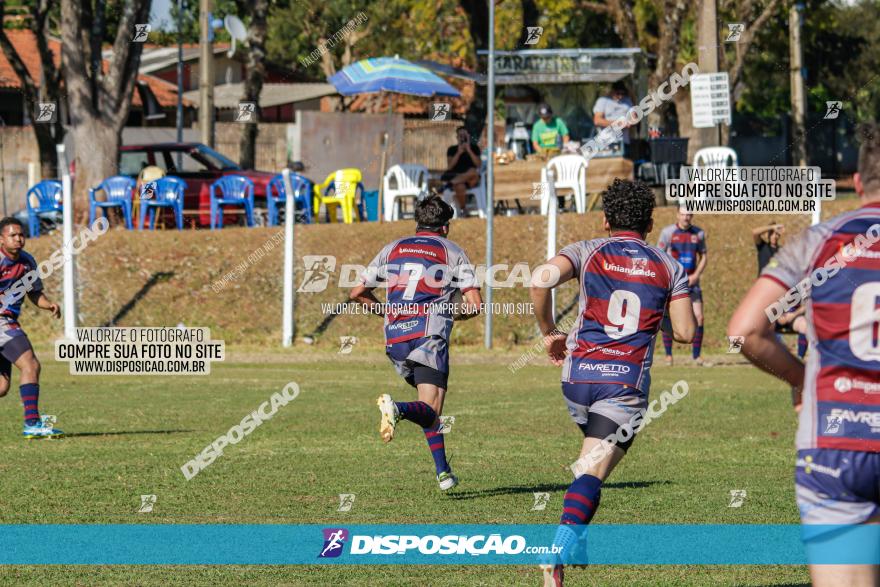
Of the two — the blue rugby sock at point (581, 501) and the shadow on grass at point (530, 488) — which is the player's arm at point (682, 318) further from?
the shadow on grass at point (530, 488)

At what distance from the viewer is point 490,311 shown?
2139cm

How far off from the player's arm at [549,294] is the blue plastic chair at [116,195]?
62.2 ft

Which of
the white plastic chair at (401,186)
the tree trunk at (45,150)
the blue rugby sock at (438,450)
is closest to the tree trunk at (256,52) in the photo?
the white plastic chair at (401,186)

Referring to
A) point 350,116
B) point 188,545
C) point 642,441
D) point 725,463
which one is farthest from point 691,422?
point 350,116

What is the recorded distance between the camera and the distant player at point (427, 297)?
963 cm

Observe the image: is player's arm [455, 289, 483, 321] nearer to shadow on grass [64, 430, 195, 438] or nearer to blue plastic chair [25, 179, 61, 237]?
shadow on grass [64, 430, 195, 438]

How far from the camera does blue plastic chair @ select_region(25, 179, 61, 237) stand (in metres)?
25.7


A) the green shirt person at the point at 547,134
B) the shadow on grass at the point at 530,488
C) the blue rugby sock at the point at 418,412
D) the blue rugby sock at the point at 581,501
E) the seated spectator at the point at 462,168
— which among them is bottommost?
the shadow on grass at the point at 530,488

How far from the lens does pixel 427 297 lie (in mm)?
9719

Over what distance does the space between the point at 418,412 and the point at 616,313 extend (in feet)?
8.30

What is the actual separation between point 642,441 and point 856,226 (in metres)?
8.33

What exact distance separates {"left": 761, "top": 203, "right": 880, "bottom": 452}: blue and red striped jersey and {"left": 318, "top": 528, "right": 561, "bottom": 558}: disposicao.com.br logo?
308 centimetres

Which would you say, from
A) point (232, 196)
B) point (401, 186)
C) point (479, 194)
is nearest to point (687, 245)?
point (479, 194)

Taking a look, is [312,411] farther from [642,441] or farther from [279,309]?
[279,309]
